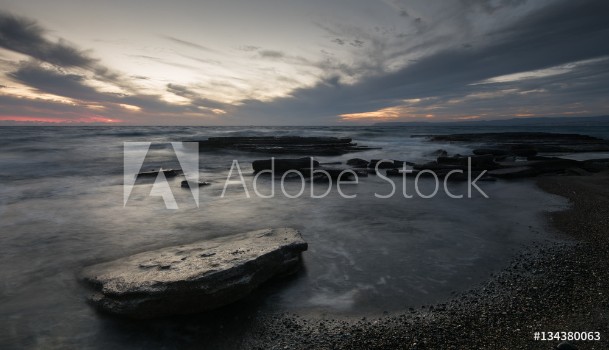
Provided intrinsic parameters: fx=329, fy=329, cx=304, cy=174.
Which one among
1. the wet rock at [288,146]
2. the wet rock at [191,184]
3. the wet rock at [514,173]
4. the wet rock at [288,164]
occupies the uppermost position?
the wet rock at [288,146]

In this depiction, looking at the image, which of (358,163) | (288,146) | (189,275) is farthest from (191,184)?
(288,146)

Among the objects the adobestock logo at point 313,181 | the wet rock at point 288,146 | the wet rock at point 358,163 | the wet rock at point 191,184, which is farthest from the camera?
the wet rock at point 288,146

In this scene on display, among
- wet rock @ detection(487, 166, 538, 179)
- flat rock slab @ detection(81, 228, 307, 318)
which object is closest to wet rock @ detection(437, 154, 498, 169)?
wet rock @ detection(487, 166, 538, 179)

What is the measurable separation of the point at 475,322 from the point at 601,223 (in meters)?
6.35

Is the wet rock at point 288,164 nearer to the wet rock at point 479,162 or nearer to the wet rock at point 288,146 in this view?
the wet rock at point 479,162

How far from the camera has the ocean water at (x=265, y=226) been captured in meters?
4.41

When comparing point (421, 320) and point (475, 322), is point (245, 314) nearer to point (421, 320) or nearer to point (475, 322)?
point (421, 320)

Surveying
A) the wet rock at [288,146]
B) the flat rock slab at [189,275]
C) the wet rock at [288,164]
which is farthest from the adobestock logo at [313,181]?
the wet rock at [288,146]

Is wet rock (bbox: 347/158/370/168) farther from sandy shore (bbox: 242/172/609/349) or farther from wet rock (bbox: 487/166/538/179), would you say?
sandy shore (bbox: 242/172/609/349)

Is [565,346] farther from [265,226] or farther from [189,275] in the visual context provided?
[265,226]

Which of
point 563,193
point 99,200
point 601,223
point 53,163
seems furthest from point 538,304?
point 53,163

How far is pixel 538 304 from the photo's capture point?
14.7 feet

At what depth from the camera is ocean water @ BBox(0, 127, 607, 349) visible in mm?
4410

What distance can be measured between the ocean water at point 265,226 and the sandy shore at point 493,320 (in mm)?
300
